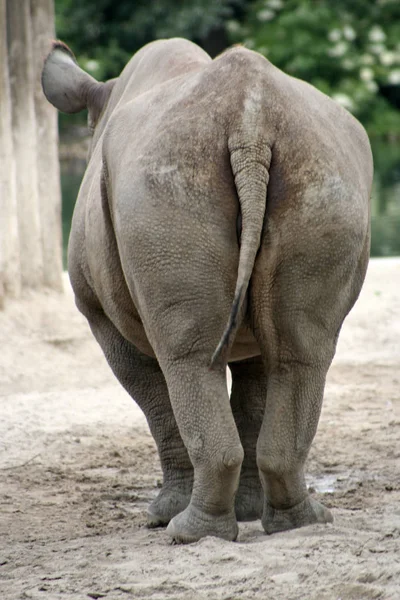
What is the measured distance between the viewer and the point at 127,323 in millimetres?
4734

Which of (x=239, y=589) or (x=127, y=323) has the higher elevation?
(x=127, y=323)

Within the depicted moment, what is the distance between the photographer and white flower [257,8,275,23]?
31828 mm

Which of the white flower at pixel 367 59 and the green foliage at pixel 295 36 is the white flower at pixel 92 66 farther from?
the white flower at pixel 367 59

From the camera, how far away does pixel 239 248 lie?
159 inches

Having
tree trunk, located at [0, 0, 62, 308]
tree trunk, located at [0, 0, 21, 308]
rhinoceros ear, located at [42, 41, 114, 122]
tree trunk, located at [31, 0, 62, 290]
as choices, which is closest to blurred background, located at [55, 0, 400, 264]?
tree trunk, located at [31, 0, 62, 290]

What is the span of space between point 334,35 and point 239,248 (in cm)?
2819

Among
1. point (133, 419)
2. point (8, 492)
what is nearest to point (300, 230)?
point (8, 492)

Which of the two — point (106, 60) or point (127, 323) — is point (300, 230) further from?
point (106, 60)

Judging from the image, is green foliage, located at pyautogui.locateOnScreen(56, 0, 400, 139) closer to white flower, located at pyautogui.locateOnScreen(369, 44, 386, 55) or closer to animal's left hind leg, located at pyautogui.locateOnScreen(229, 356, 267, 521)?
white flower, located at pyautogui.locateOnScreen(369, 44, 386, 55)

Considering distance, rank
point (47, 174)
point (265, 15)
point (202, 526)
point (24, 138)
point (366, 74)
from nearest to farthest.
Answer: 1. point (202, 526)
2. point (24, 138)
3. point (47, 174)
4. point (366, 74)
5. point (265, 15)

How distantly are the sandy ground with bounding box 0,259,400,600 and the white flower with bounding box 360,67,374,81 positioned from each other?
21.6m

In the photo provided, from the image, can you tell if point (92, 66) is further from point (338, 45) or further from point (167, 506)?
point (167, 506)

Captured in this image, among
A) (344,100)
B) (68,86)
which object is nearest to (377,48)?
(344,100)

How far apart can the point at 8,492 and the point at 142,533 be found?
105cm
